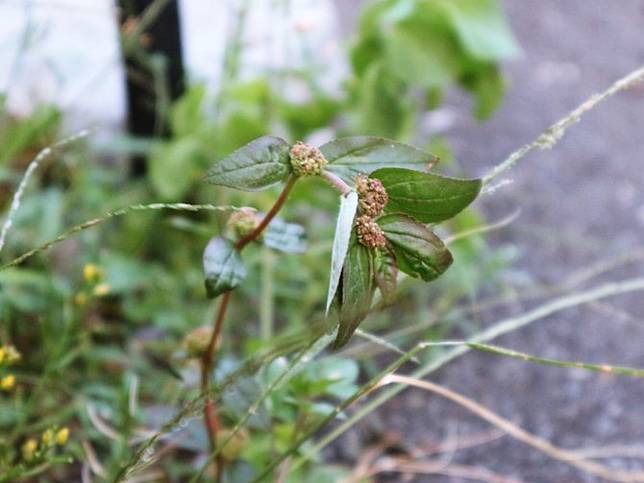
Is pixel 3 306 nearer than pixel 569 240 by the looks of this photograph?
Yes

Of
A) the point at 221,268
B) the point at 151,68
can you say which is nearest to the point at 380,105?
the point at 151,68

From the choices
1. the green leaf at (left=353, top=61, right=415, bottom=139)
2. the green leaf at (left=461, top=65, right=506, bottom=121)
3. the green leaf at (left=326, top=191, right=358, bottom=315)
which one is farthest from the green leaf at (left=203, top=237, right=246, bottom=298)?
the green leaf at (left=461, top=65, right=506, bottom=121)

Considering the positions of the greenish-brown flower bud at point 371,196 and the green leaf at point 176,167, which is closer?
the greenish-brown flower bud at point 371,196

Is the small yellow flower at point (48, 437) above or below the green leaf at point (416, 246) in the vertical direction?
below

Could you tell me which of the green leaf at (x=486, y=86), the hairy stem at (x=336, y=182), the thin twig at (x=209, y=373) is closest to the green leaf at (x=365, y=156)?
the hairy stem at (x=336, y=182)

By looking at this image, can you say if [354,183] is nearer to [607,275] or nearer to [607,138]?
[607,275]

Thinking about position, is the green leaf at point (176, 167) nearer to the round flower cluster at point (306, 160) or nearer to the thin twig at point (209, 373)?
the thin twig at point (209, 373)

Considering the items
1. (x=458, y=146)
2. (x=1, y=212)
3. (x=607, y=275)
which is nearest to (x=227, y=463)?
(x=1, y=212)
